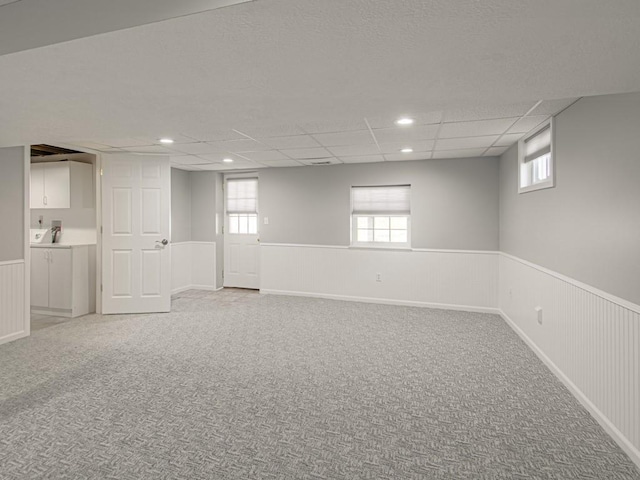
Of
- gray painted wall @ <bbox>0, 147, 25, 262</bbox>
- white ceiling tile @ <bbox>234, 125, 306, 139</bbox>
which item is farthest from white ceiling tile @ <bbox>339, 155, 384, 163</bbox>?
gray painted wall @ <bbox>0, 147, 25, 262</bbox>

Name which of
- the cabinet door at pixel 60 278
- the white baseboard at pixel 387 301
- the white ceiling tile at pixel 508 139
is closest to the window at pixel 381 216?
the white baseboard at pixel 387 301

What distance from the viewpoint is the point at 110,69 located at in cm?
173

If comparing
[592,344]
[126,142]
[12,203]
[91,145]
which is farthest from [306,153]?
[592,344]

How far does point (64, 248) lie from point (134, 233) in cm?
89

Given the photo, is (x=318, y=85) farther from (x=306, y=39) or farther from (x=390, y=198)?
(x=390, y=198)

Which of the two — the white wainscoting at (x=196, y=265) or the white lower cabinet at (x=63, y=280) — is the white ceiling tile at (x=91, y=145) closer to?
the white lower cabinet at (x=63, y=280)

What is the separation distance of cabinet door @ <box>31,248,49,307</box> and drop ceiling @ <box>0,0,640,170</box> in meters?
2.71

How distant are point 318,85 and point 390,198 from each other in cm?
417

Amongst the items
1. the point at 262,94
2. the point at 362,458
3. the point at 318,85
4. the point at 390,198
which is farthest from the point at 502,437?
the point at 390,198

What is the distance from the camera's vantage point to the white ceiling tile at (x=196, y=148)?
446 centimetres

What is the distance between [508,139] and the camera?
13.7ft

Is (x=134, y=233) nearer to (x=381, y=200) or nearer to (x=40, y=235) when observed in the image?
(x=40, y=235)

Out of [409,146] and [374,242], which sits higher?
[409,146]

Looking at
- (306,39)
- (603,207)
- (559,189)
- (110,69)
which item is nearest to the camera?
(306,39)
